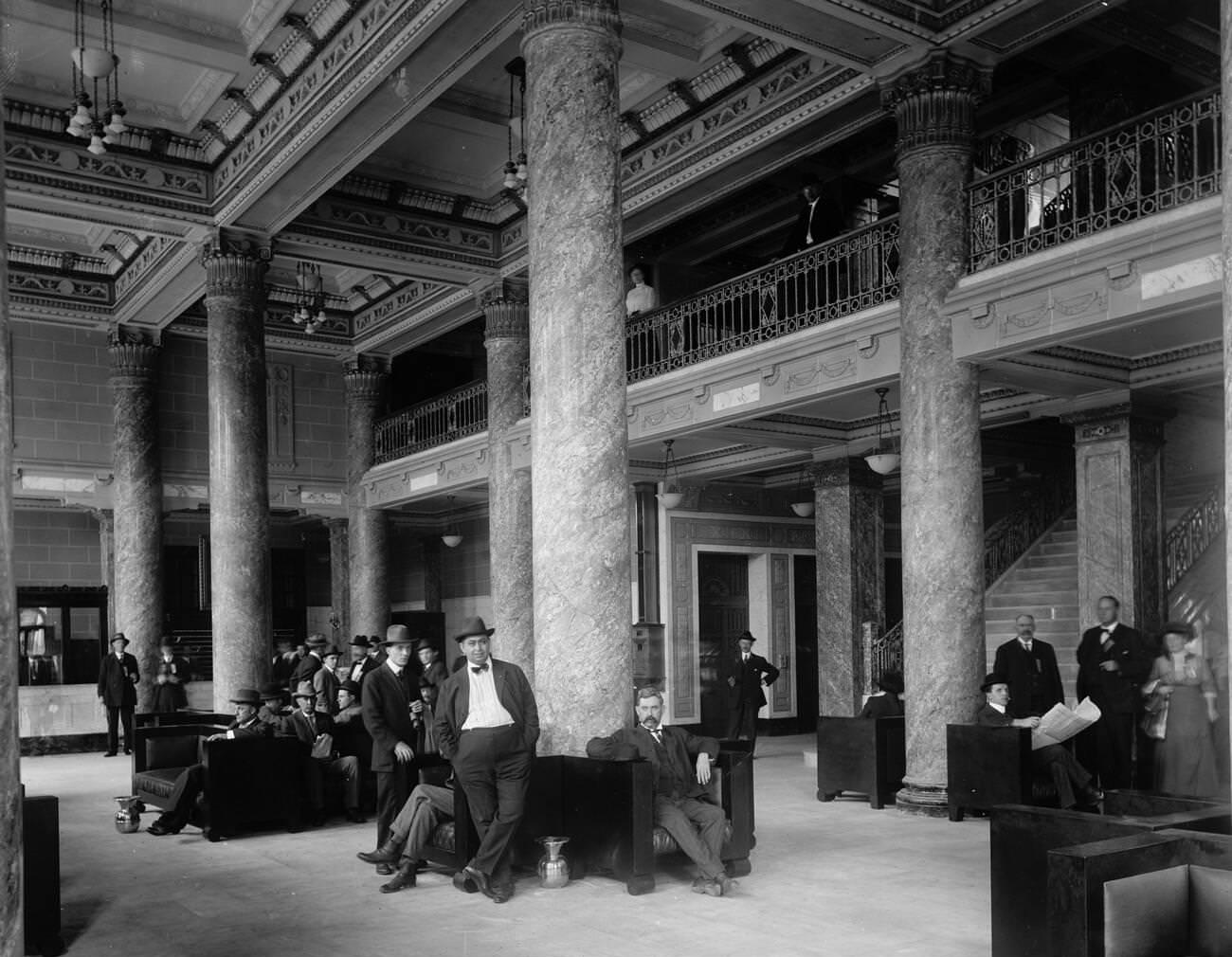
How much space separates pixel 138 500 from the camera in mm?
18156

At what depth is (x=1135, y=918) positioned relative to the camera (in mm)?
4027

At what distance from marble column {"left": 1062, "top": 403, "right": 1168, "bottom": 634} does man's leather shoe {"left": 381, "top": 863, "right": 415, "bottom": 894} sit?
312 inches

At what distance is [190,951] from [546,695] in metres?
2.69

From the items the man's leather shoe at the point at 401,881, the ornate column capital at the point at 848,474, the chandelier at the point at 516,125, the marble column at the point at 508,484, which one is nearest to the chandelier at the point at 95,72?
the chandelier at the point at 516,125

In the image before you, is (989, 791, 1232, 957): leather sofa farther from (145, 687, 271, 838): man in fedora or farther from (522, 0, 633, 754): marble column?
(145, 687, 271, 838): man in fedora

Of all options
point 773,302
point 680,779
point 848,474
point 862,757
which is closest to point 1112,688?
point 862,757

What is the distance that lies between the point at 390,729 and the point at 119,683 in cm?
930

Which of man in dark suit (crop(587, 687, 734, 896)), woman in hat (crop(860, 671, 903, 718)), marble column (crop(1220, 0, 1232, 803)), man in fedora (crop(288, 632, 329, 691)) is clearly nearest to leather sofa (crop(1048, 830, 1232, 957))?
marble column (crop(1220, 0, 1232, 803))

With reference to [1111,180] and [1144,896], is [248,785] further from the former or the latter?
[1111,180]

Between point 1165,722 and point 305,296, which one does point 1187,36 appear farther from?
point 305,296

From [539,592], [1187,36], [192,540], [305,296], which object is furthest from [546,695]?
[192,540]

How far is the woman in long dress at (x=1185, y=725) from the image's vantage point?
27.8 ft

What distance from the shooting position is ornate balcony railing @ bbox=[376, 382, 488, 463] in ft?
60.1

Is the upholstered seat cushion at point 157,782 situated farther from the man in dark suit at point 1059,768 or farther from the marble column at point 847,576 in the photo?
the marble column at point 847,576
